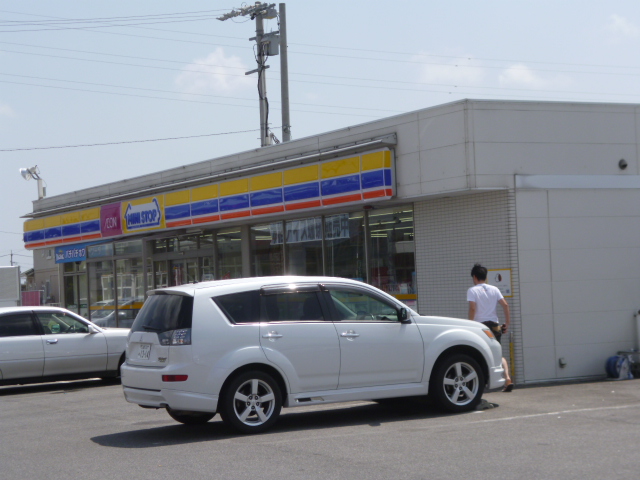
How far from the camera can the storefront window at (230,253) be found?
19906 millimetres

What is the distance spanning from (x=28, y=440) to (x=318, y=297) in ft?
11.8

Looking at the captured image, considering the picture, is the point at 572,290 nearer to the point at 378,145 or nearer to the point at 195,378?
the point at 378,145

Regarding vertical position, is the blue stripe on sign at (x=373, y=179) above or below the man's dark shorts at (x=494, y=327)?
above

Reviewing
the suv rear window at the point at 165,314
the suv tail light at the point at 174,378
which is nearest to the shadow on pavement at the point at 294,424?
the suv tail light at the point at 174,378

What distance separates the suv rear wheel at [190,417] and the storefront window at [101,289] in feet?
50.7

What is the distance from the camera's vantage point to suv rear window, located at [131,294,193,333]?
8859mm

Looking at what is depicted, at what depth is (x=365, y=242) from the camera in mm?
15977

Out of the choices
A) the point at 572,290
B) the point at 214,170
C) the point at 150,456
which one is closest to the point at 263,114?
the point at 214,170

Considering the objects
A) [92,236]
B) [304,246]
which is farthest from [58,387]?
[92,236]

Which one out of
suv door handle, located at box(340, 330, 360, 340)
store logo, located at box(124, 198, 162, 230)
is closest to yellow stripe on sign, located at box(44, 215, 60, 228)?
store logo, located at box(124, 198, 162, 230)

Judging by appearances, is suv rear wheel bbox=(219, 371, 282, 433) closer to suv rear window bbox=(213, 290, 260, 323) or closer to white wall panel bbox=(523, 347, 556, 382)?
suv rear window bbox=(213, 290, 260, 323)

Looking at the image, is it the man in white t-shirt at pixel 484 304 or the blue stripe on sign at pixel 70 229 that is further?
the blue stripe on sign at pixel 70 229

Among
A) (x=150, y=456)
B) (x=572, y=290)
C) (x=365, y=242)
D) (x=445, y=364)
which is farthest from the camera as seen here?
(x=365, y=242)

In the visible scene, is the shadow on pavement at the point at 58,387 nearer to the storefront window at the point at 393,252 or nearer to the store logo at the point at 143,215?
the storefront window at the point at 393,252
